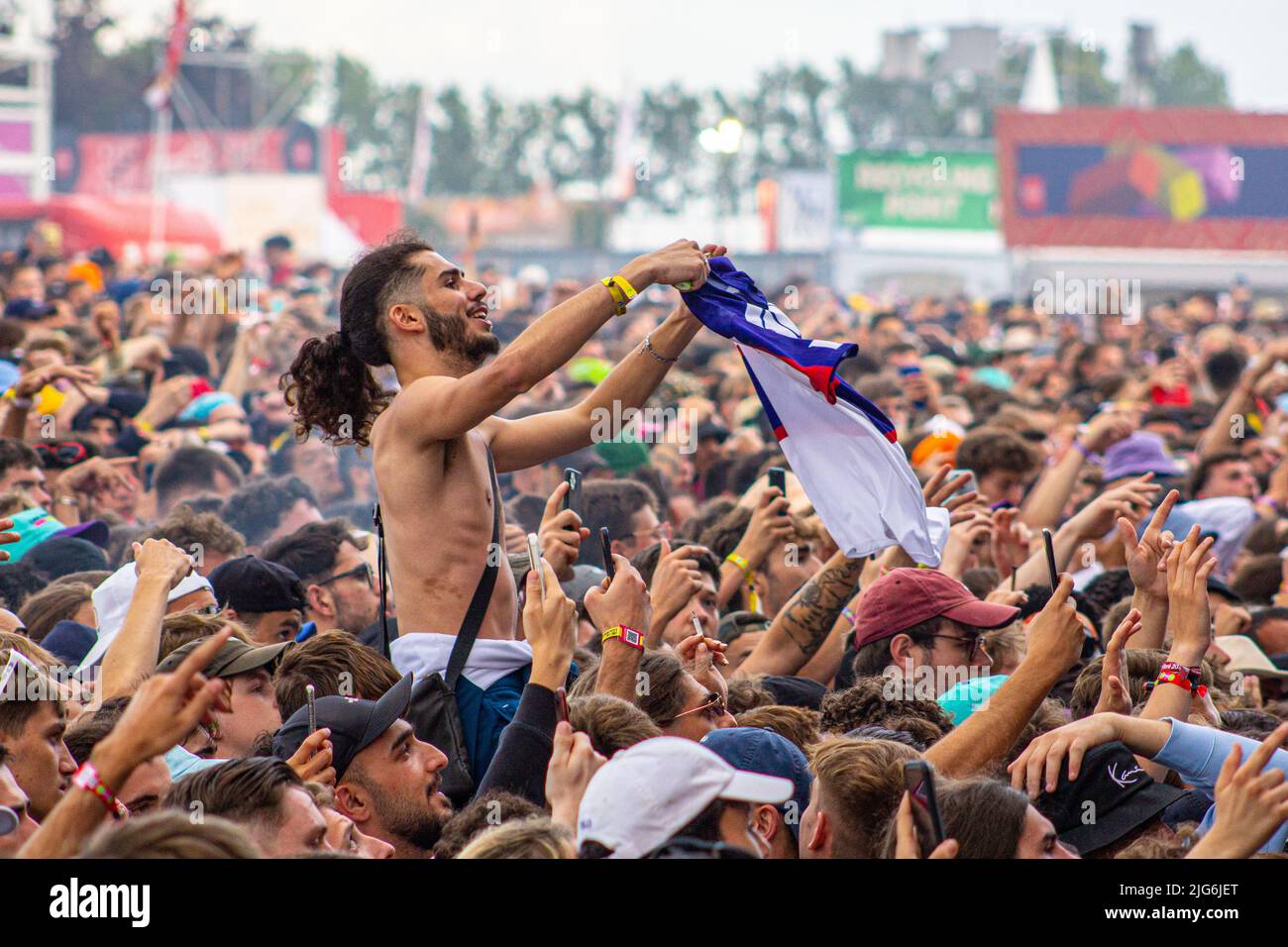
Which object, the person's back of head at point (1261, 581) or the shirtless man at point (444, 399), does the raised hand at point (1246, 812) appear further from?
the person's back of head at point (1261, 581)

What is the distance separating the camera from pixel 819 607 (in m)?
5.38

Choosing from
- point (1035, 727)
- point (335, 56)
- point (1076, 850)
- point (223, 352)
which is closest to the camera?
point (1076, 850)

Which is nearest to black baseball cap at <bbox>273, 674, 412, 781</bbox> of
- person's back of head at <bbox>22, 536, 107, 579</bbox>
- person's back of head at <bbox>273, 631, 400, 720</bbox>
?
person's back of head at <bbox>273, 631, 400, 720</bbox>

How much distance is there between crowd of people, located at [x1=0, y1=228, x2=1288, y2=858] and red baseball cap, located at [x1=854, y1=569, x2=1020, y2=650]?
13 millimetres

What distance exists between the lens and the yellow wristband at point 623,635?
4066 mm

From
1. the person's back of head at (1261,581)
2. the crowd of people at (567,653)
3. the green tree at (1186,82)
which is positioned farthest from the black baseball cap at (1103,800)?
the green tree at (1186,82)

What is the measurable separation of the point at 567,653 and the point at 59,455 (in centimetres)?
485

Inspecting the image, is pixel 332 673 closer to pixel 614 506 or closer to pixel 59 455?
pixel 614 506

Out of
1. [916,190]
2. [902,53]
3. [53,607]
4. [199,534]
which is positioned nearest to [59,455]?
[199,534]

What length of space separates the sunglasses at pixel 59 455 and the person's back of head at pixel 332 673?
372 cm

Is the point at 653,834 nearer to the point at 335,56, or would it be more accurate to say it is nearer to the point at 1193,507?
the point at 1193,507
